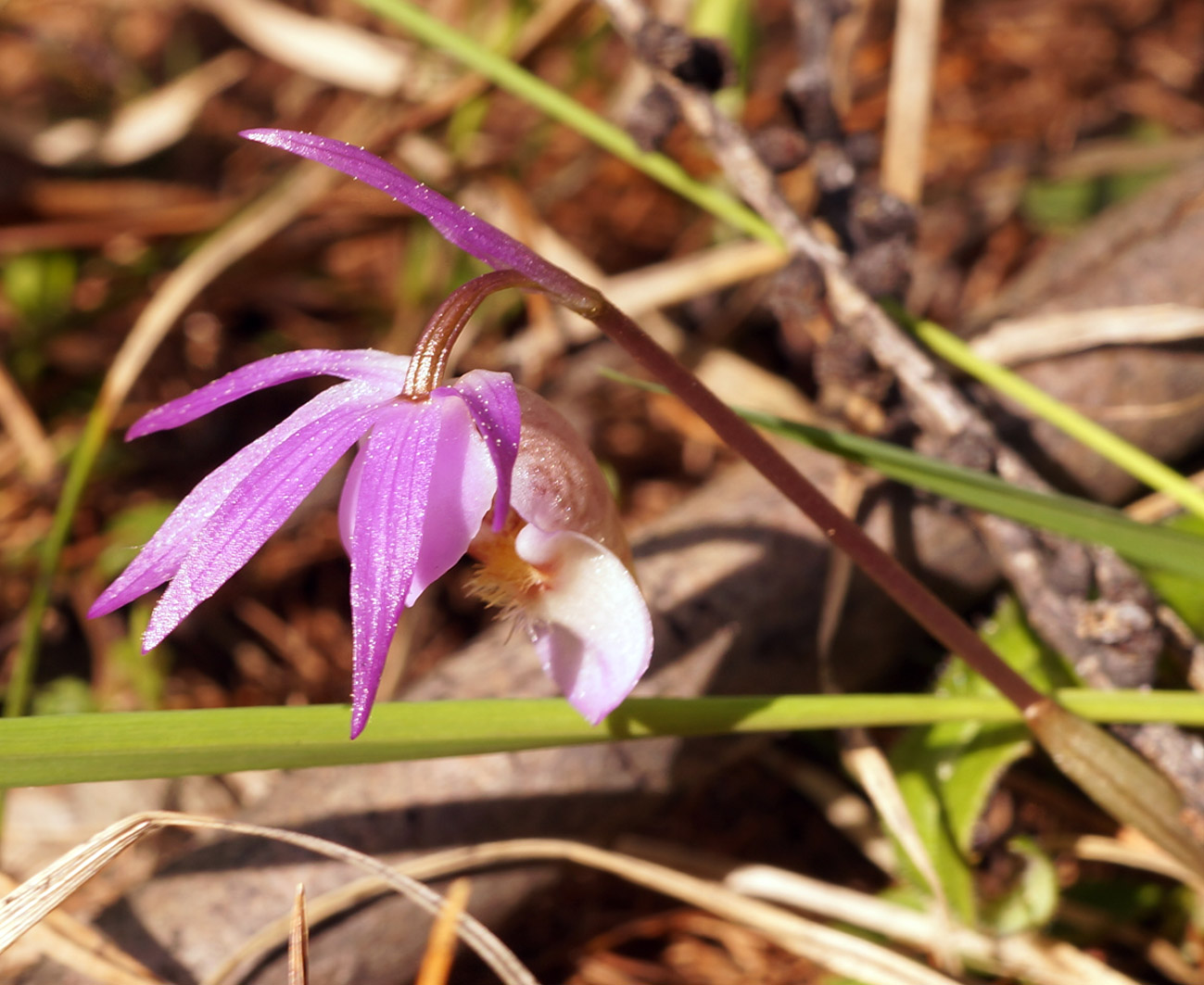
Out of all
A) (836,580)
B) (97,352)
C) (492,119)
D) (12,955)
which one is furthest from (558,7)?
(12,955)

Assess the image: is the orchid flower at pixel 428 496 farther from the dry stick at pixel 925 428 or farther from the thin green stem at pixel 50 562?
the thin green stem at pixel 50 562

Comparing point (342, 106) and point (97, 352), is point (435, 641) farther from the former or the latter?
point (342, 106)

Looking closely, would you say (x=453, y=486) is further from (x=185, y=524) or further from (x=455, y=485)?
(x=185, y=524)

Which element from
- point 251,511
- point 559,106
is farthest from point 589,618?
point 559,106

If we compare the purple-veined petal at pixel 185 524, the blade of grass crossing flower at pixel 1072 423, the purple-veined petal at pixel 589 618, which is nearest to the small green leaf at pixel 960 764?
the blade of grass crossing flower at pixel 1072 423

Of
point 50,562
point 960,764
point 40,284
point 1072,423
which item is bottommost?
point 960,764

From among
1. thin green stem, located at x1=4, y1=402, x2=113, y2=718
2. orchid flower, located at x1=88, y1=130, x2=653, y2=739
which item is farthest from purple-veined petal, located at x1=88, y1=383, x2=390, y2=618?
thin green stem, located at x1=4, y1=402, x2=113, y2=718
